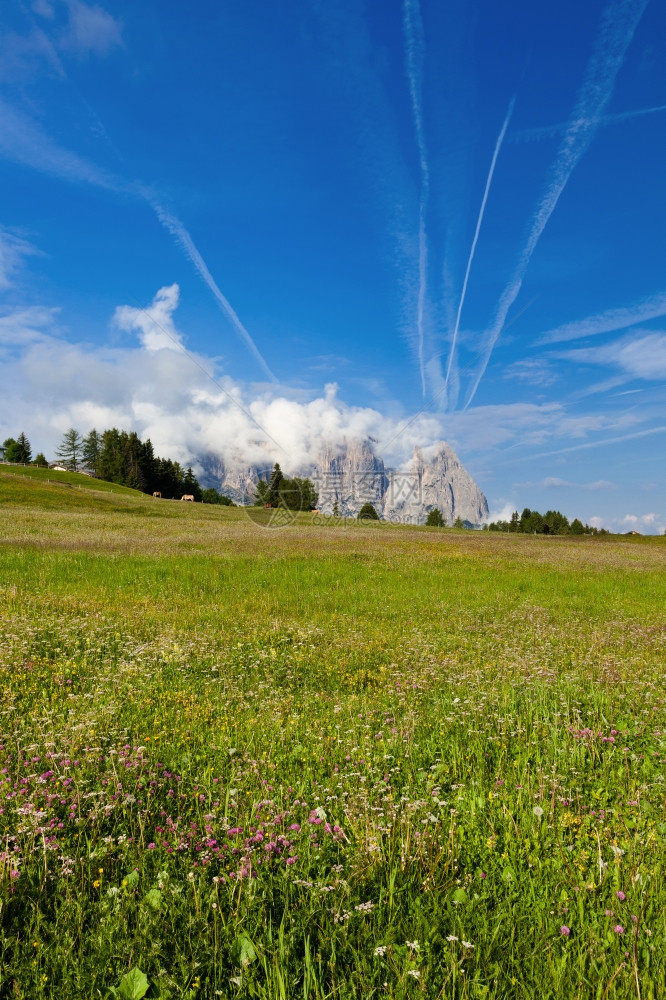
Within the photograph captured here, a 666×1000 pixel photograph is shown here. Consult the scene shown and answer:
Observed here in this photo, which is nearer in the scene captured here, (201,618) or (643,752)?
(643,752)

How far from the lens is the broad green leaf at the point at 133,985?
241 cm

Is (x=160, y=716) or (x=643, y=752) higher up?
(x=643, y=752)

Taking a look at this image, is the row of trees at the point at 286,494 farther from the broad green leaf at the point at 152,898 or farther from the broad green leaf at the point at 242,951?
the broad green leaf at the point at 242,951

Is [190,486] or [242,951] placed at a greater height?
[190,486]

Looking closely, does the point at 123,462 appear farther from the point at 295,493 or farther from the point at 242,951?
the point at 242,951

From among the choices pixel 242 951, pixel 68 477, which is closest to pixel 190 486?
pixel 68 477

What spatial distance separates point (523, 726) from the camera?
596 centimetres

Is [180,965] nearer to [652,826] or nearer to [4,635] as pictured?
[652,826]

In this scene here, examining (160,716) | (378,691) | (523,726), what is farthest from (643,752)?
(160,716)

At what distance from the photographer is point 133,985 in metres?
2.42

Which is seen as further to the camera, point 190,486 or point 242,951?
point 190,486

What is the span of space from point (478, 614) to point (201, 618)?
290 inches

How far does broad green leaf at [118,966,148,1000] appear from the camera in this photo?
2.41 m

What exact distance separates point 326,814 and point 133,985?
6.09 feet
